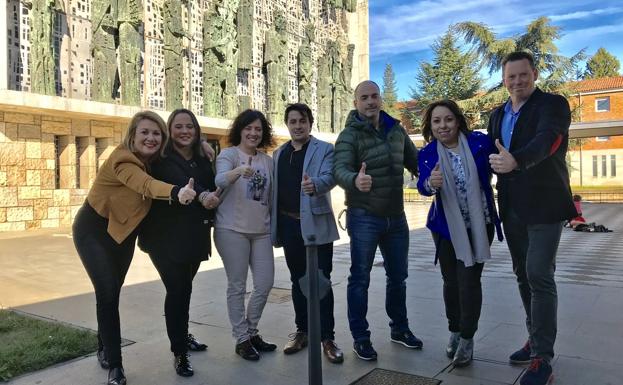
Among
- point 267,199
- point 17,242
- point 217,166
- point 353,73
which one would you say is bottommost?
point 17,242

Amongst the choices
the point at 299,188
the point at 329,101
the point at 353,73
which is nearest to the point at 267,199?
the point at 299,188

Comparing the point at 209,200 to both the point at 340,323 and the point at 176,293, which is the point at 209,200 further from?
the point at 340,323

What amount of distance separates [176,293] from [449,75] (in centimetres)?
4162

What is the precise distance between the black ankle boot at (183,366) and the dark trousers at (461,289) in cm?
187

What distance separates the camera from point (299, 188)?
12.8 feet

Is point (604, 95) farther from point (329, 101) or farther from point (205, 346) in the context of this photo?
point (205, 346)

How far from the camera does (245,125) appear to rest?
3953 millimetres

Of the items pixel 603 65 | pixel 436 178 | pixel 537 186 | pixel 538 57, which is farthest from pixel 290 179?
pixel 603 65

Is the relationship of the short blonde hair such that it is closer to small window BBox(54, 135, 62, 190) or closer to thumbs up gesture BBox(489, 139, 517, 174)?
thumbs up gesture BBox(489, 139, 517, 174)

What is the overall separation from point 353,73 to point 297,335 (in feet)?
84.3

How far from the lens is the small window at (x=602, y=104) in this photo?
45.7 meters

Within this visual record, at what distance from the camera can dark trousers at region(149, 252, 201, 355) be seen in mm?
3477

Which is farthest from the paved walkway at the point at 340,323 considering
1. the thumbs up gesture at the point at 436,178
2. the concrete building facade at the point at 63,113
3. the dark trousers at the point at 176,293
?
the concrete building facade at the point at 63,113

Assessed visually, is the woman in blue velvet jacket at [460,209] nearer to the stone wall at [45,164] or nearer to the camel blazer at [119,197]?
the camel blazer at [119,197]
